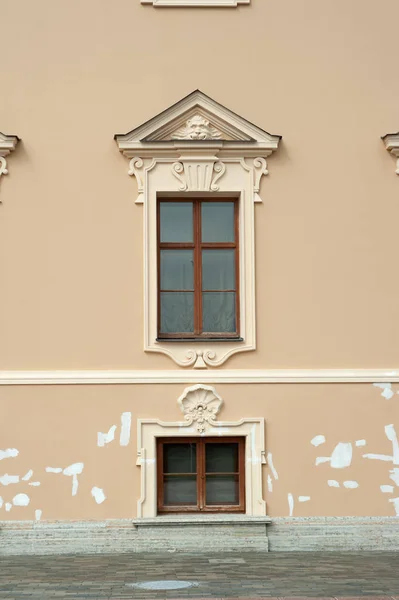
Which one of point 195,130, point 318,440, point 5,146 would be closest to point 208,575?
point 318,440

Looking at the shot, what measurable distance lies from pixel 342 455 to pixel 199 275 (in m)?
2.94

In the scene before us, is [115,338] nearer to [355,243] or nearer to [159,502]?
[159,502]

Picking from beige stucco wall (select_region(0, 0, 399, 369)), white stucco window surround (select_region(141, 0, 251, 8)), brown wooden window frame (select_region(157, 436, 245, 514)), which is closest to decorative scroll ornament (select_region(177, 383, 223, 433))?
→ brown wooden window frame (select_region(157, 436, 245, 514))

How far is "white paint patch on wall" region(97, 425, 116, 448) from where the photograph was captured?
39.6ft

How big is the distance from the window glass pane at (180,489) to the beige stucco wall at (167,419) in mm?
435

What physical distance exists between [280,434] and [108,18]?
229 inches

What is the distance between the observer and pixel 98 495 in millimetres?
11969

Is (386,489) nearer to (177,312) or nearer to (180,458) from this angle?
(180,458)

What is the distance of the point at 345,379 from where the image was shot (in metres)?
12.2

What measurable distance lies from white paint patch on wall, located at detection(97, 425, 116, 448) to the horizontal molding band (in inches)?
23.8

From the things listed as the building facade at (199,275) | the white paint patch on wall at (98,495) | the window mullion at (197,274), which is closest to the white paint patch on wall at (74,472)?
the building facade at (199,275)

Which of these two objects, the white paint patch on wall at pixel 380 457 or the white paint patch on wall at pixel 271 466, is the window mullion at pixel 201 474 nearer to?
the white paint patch on wall at pixel 271 466

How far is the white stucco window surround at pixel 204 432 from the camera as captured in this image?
12016mm

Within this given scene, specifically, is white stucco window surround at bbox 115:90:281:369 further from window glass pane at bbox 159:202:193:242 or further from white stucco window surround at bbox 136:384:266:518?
white stucco window surround at bbox 136:384:266:518
